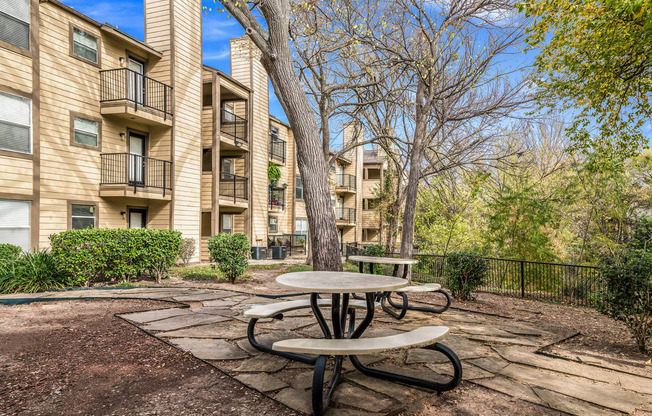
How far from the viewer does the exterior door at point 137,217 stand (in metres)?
13.2

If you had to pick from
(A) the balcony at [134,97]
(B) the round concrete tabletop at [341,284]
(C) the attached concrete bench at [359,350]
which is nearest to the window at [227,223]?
(A) the balcony at [134,97]

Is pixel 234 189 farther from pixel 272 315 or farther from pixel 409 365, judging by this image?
pixel 409 365

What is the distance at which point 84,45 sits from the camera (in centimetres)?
1159

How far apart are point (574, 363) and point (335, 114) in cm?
1079

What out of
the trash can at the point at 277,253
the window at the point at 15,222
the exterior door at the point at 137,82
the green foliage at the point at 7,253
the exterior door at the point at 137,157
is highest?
the exterior door at the point at 137,82

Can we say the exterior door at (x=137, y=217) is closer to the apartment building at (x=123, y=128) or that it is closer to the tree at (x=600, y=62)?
the apartment building at (x=123, y=128)

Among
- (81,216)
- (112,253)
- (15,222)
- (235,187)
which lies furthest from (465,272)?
(235,187)

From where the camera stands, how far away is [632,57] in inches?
260

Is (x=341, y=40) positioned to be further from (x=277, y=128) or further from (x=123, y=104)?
(x=277, y=128)

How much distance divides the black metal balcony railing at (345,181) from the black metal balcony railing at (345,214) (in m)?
1.76

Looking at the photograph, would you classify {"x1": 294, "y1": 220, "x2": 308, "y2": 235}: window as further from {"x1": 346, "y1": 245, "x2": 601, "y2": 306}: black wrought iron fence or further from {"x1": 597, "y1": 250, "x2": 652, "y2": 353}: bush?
{"x1": 597, "y1": 250, "x2": 652, "y2": 353}: bush

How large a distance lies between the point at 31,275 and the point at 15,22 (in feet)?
22.7

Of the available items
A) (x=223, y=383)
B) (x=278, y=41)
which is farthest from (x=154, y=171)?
(x=223, y=383)

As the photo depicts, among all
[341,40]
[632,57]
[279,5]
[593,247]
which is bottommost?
[593,247]
